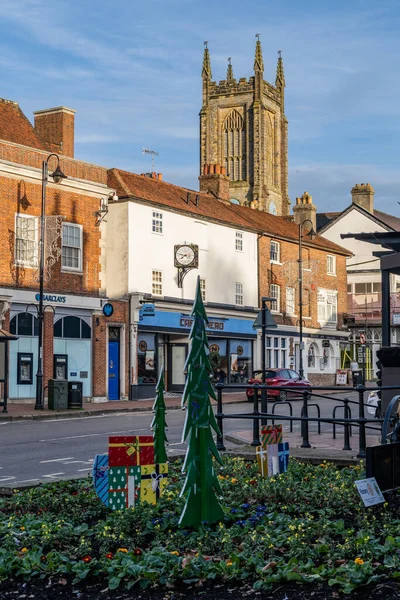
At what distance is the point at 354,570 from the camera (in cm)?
539

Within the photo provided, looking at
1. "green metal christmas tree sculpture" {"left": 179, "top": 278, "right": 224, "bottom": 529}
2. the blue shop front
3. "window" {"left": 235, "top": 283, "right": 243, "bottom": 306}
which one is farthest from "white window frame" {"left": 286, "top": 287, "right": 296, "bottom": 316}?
"green metal christmas tree sculpture" {"left": 179, "top": 278, "right": 224, "bottom": 529}

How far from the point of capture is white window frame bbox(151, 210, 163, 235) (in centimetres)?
3912

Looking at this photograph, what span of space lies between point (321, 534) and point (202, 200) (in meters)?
39.5

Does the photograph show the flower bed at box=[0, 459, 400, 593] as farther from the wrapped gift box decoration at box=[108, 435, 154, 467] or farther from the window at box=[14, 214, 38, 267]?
the window at box=[14, 214, 38, 267]

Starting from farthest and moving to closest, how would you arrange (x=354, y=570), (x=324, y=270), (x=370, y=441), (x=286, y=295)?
(x=324, y=270) < (x=286, y=295) < (x=370, y=441) < (x=354, y=570)

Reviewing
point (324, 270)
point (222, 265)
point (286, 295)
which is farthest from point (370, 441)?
point (324, 270)

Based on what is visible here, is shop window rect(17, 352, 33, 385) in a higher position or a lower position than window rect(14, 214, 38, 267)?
lower

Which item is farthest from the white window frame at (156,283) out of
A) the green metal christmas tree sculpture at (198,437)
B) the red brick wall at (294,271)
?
the green metal christmas tree sculpture at (198,437)

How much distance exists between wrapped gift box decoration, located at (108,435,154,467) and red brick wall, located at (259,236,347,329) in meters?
40.2

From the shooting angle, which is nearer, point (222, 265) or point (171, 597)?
point (171, 597)

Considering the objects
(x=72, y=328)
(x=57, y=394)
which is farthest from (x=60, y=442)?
(x=72, y=328)

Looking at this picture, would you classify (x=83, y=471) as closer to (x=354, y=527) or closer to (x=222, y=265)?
(x=354, y=527)

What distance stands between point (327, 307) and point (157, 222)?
20.2 metres

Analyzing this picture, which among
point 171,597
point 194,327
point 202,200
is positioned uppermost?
point 202,200
